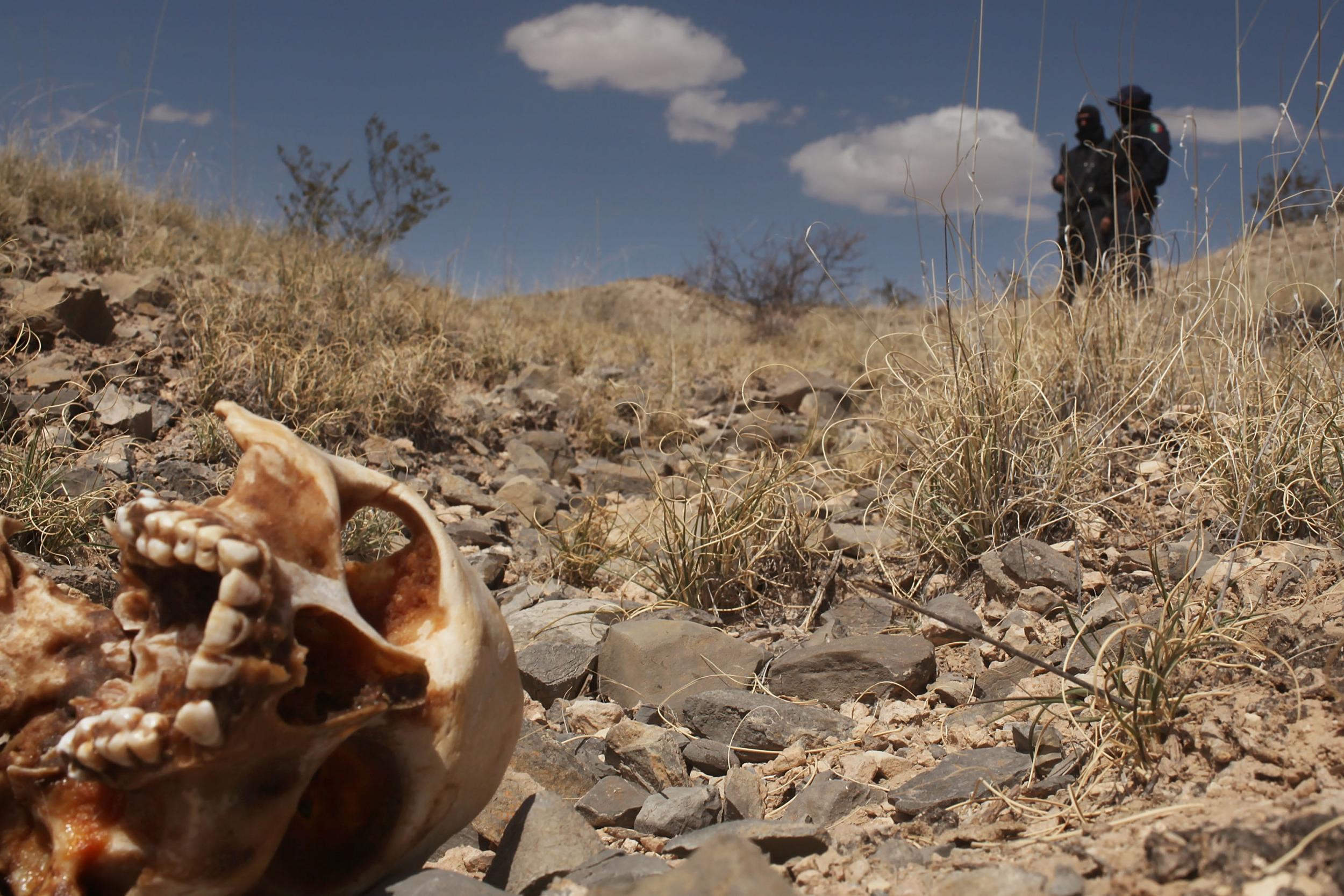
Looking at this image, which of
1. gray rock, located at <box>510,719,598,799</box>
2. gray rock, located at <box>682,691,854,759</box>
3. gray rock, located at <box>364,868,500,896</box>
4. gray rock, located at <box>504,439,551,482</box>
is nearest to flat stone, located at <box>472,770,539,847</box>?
gray rock, located at <box>510,719,598,799</box>

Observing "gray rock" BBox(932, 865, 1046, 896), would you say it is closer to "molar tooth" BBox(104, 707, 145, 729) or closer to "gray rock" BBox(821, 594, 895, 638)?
"molar tooth" BBox(104, 707, 145, 729)

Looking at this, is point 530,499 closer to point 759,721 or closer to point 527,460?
point 527,460

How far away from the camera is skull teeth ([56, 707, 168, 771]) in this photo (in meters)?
1.11

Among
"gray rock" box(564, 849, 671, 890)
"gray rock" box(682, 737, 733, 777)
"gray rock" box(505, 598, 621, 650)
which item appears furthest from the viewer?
"gray rock" box(505, 598, 621, 650)

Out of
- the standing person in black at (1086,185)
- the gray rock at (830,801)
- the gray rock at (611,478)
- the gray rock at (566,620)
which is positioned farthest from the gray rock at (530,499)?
the standing person in black at (1086,185)

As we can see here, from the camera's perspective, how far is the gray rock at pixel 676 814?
1.89 metres

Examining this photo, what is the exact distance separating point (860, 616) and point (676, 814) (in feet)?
4.22

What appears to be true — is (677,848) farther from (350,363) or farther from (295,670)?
(350,363)

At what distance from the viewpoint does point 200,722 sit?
110 centimetres

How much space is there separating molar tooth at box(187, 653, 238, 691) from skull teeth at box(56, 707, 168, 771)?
0.24 ft

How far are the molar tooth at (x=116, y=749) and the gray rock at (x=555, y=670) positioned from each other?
5.18 ft

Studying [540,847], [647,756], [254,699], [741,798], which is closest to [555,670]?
[647,756]

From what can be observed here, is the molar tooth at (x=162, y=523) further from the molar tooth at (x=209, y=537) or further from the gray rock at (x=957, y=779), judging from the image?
the gray rock at (x=957, y=779)

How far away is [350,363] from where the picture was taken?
480cm
